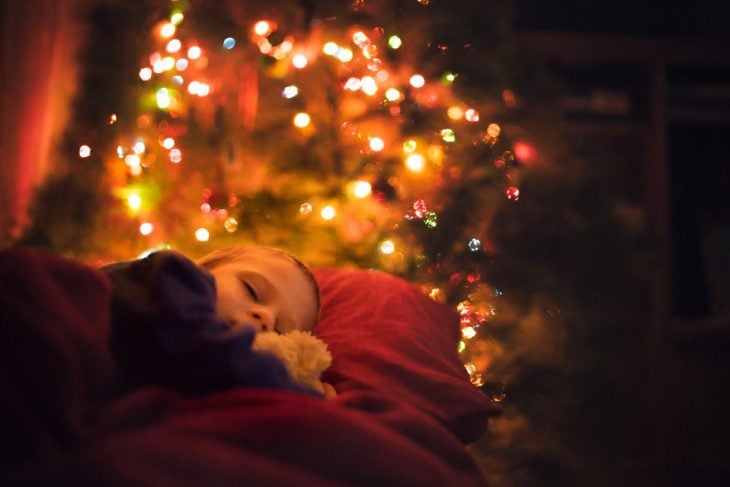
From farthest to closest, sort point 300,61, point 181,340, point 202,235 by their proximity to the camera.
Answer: point 300,61 → point 202,235 → point 181,340

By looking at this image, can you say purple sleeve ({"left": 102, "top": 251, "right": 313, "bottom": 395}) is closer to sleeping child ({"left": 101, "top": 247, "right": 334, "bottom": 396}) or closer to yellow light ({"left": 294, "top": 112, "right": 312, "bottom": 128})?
sleeping child ({"left": 101, "top": 247, "right": 334, "bottom": 396})

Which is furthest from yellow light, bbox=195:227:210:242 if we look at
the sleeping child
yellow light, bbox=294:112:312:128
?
the sleeping child

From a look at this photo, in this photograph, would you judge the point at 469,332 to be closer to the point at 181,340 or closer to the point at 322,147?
the point at 322,147

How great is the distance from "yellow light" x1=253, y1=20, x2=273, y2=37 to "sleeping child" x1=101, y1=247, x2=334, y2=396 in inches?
44.7

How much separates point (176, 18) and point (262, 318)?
48.0 inches

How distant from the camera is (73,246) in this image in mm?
1855

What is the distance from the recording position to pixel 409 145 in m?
1.85

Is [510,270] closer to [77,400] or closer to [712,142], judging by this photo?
[77,400]

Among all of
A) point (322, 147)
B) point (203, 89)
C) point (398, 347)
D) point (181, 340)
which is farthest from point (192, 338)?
point (203, 89)

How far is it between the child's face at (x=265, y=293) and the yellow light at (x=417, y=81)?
82cm

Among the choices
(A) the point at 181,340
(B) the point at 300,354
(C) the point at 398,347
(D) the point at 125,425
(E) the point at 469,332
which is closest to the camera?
(D) the point at 125,425

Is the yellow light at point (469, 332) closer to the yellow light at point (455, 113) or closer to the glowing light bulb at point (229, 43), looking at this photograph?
the yellow light at point (455, 113)

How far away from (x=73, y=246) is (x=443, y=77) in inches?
37.1

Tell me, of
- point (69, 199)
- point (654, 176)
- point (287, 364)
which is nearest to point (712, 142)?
point (654, 176)
